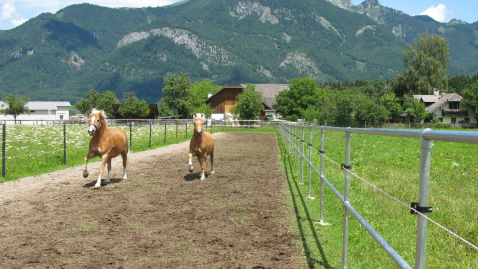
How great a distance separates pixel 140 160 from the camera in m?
14.8

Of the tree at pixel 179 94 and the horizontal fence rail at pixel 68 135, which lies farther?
the tree at pixel 179 94

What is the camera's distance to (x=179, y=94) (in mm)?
87062

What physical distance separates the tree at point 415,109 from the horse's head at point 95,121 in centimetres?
6506

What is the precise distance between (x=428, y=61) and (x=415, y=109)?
8621 millimetres

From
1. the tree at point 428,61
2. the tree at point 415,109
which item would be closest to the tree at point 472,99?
the tree at point 428,61

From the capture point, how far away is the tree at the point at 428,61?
6164 centimetres

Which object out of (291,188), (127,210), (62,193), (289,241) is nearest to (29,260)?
(127,210)

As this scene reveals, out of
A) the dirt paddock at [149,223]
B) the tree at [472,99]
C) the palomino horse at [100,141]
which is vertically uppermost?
the tree at [472,99]

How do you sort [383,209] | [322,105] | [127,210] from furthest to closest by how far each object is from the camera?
1. [322,105]
2. [127,210]
3. [383,209]

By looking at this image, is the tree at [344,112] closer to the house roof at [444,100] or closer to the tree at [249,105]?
the house roof at [444,100]

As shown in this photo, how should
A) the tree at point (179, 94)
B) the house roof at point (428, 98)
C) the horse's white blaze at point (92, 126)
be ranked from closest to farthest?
the horse's white blaze at point (92, 126) → the house roof at point (428, 98) → the tree at point (179, 94)

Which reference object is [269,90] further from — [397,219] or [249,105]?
[397,219]

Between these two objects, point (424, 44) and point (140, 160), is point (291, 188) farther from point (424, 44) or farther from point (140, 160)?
point (424, 44)

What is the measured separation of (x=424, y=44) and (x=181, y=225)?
219 ft
